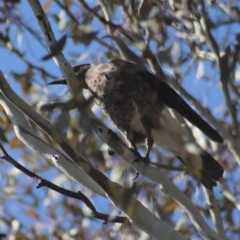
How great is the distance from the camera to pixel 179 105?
3.49m

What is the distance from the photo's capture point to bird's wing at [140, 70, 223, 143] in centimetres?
324

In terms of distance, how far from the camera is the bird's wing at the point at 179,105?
324 cm

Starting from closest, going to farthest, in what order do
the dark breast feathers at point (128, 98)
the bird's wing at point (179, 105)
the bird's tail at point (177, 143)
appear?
the bird's wing at point (179, 105) → the bird's tail at point (177, 143) → the dark breast feathers at point (128, 98)

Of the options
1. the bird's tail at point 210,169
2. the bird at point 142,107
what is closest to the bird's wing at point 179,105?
the bird at point 142,107

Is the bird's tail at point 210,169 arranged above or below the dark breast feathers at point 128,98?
below

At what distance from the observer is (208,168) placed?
344 centimetres

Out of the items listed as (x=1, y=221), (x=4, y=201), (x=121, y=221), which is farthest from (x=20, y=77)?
(x=4, y=201)

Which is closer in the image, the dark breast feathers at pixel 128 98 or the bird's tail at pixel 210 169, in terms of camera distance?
the bird's tail at pixel 210 169

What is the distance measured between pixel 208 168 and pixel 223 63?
677 millimetres

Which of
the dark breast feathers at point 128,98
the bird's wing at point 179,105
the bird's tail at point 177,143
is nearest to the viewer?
the bird's wing at point 179,105

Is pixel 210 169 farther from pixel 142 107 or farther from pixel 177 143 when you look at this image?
pixel 142 107

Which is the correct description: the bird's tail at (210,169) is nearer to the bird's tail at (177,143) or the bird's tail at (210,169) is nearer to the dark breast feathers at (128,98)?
the bird's tail at (177,143)

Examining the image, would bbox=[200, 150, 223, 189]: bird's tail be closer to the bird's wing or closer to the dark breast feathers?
the bird's wing

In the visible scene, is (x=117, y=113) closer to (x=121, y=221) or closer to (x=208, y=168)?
(x=208, y=168)
